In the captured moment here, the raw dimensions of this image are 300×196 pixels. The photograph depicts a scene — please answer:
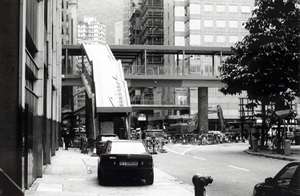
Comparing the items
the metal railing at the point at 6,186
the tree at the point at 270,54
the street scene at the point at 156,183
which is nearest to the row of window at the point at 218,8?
the tree at the point at 270,54

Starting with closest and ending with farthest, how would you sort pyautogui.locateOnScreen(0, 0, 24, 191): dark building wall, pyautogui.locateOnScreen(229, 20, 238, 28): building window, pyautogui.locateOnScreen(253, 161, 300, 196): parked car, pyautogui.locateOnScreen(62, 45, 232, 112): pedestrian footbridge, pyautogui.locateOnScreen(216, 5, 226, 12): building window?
pyautogui.locateOnScreen(253, 161, 300, 196): parked car
pyautogui.locateOnScreen(0, 0, 24, 191): dark building wall
pyautogui.locateOnScreen(62, 45, 232, 112): pedestrian footbridge
pyautogui.locateOnScreen(216, 5, 226, 12): building window
pyautogui.locateOnScreen(229, 20, 238, 28): building window

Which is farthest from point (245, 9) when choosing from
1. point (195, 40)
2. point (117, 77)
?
point (117, 77)

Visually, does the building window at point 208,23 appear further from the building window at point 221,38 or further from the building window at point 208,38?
the building window at point 221,38

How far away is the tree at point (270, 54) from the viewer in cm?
3162

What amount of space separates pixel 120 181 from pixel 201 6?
250 feet

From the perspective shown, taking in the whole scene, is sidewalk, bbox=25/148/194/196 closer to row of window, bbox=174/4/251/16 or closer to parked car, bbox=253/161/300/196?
parked car, bbox=253/161/300/196

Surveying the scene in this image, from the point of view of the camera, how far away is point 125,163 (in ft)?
48.6

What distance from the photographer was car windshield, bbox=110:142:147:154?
15000mm

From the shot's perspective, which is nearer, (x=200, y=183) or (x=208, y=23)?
(x=200, y=183)

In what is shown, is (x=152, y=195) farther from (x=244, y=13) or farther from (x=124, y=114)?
(x=244, y=13)

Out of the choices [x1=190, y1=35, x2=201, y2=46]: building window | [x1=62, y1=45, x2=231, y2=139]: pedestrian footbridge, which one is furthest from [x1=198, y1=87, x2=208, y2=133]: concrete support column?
[x1=190, y1=35, x2=201, y2=46]: building window

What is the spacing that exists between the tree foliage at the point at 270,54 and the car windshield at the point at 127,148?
1797 centimetres

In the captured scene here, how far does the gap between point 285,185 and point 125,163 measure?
→ 7912mm

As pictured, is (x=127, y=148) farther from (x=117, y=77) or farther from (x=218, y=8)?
(x=218, y=8)
